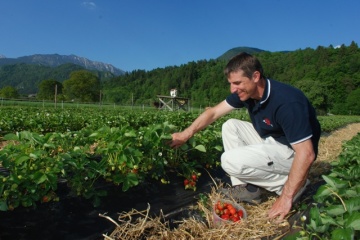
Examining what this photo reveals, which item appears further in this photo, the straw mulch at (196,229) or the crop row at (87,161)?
the straw mulch at (196,229)

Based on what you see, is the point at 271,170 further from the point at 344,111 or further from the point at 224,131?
the point at 344,111

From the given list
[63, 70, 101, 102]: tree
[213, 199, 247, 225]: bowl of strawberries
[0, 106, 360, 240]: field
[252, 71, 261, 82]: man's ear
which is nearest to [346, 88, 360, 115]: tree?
[63, 70, 101, 102]: tree

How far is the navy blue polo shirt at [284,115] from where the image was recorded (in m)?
2.56

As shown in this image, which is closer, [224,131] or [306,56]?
[224,131]

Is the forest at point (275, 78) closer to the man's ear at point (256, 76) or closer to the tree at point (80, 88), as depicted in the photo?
the tree at point (80, 88)

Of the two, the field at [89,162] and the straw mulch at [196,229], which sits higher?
the field at [89,162]

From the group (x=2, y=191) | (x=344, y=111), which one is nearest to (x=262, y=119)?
(x=2, y=191)

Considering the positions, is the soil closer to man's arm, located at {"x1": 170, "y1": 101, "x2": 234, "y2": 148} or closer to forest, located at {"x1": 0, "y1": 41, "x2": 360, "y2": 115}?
man's arm, located at {"x1": 170, "y1": 101, "x2": 234, "y2": 148}

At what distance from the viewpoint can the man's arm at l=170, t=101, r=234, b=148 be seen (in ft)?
10.9

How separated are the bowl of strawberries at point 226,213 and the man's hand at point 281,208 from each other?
260mm

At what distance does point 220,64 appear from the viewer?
10862 cm

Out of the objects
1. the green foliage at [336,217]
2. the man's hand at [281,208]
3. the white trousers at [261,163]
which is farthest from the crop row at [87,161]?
the green foliage at [336,217]

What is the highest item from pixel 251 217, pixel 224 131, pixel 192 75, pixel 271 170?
pixel 192 75

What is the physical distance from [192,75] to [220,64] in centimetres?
1165
